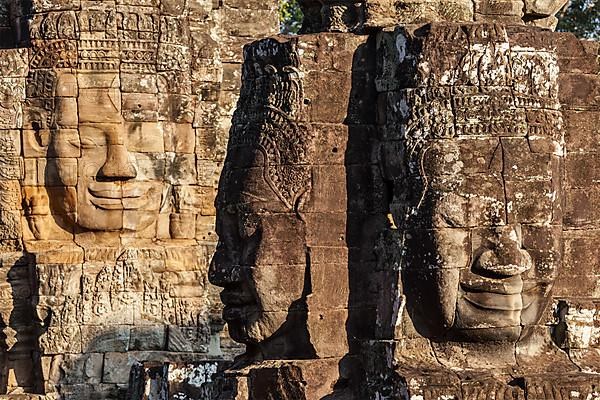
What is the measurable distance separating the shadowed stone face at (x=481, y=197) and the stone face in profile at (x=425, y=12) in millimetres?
1078

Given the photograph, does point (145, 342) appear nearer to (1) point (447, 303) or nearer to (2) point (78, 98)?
(2) point (78, 98)

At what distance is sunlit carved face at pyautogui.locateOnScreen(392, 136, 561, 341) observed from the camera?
578 inches

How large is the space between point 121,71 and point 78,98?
1.60 ft

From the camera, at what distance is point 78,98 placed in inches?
883

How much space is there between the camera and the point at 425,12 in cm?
Result: 1612

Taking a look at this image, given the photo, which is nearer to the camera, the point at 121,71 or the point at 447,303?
the point at 447,303

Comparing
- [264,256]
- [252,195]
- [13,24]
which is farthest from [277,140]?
[13,24]

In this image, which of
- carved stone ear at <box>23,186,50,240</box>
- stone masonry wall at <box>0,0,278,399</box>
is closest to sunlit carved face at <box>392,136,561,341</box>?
stone masonry wall at <box>0,0,278,399</box>

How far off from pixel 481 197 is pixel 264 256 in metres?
1.77

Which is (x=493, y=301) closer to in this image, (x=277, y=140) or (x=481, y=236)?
(x=481, y=236)

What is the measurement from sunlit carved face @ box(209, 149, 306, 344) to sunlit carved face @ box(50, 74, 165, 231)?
6686 millimetres

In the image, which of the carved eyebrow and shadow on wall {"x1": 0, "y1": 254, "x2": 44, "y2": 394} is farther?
shadow on wall {"x1": 0, "y1": 254, "x2": 44, "y2": 394}

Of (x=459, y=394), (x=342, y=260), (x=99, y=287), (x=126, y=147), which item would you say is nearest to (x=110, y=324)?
(x=99, y=287)

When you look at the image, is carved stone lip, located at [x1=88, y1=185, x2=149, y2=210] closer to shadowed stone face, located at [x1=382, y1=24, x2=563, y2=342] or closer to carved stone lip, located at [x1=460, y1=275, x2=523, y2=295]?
shadowed stone face, located at [x1=382, y1=24, x2=563, y2=342]
